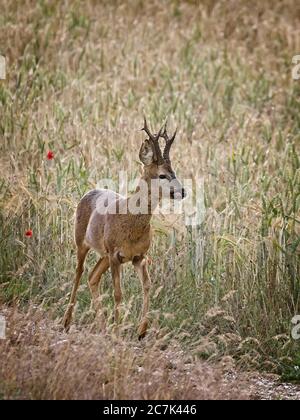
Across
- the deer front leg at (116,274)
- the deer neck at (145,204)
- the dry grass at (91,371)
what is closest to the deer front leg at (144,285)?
the deer front leg at (116,274)

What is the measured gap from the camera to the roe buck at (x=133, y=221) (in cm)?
795

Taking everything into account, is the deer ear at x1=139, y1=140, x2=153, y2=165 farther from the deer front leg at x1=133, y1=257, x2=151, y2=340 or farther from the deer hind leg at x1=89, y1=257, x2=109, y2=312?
the deer hind leg at x1=89, y1=257, x2=109, y2=312

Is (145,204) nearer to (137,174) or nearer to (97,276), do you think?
(97,276)

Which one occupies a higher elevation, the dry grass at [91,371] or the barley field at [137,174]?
the barley field at [137,174]

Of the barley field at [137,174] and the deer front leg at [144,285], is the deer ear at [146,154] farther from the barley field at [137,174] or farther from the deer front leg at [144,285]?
the barley field at [137,174]

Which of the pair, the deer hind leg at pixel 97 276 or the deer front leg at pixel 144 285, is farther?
the deer hind leg at pixel 97 276

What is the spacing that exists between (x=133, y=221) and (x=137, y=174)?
2.87m

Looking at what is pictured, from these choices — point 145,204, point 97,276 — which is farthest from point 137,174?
point 145,204

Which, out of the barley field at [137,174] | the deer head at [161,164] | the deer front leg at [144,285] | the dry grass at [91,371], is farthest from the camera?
the deer front leg at [144,285]

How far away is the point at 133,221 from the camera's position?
26.7ft

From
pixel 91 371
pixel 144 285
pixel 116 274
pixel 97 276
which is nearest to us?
pixel 91 371
